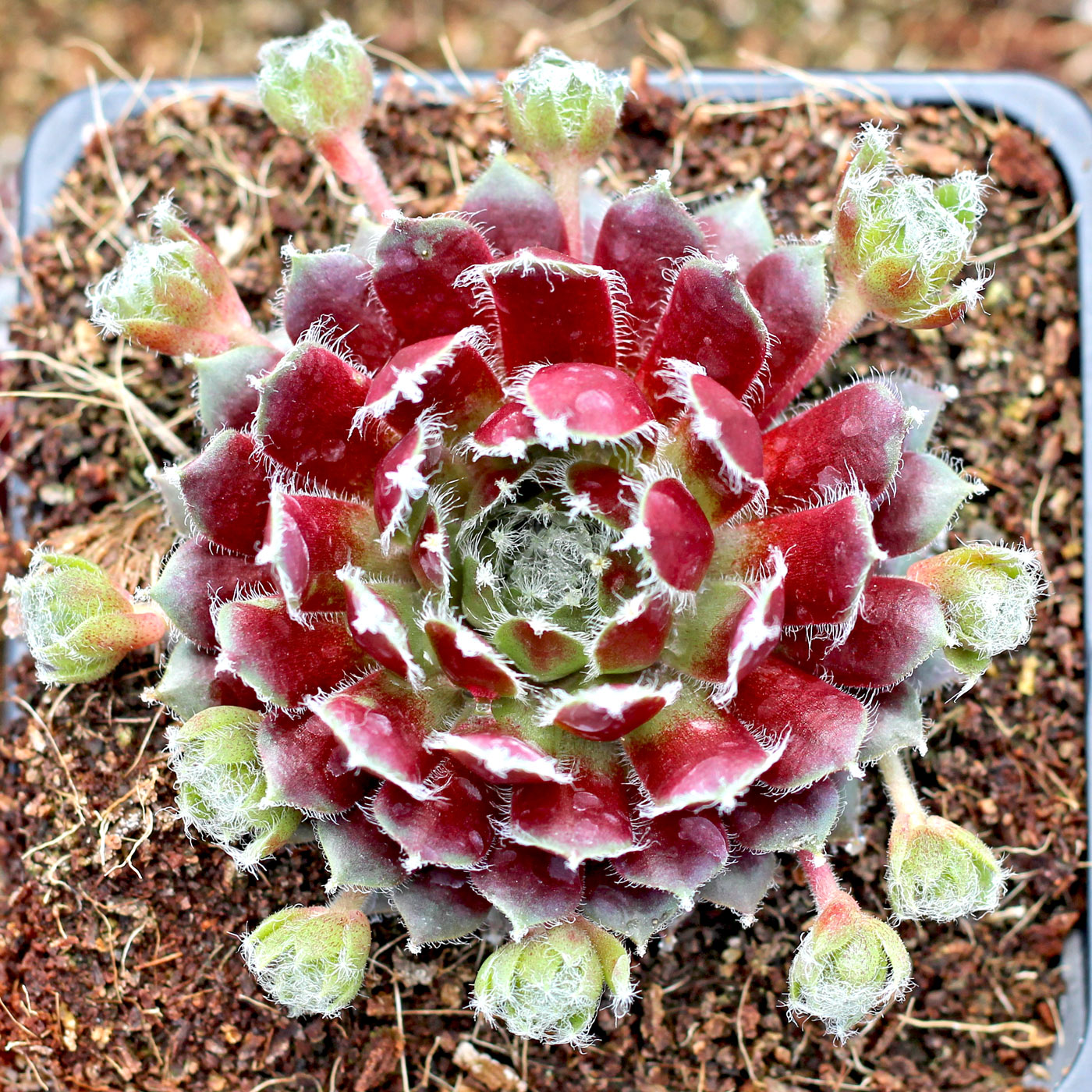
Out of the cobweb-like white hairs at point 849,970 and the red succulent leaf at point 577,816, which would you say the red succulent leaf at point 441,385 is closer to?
the red succulent leaf at point 577,816

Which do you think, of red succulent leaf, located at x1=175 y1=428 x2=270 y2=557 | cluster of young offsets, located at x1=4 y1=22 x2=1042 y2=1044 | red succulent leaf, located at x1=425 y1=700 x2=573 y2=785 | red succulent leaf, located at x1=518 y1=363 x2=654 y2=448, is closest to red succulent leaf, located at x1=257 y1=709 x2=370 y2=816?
cluster of young offsets, located at x1=4 y1=22 x2=1042 y2=1044

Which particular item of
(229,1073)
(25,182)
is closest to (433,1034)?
(229,1073)

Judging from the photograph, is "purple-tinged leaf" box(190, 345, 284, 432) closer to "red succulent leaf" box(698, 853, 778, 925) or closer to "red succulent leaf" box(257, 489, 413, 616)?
"red succulent leaf" box(257, 489, 413, 616)

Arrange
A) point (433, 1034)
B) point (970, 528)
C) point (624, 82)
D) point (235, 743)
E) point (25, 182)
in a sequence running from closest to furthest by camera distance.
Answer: point (235, 743) < point (624, 82) < point (433, 1034) < point (970, 528) < point (25, 182)

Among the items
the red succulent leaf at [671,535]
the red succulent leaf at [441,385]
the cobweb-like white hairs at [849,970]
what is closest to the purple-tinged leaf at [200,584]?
the red succulent leaf at [441,385]

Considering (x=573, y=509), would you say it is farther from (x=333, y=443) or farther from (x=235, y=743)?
(x=235, y=743)

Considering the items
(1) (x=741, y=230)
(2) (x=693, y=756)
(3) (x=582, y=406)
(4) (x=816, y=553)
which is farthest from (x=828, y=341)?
(2) (x=693, y=756)
